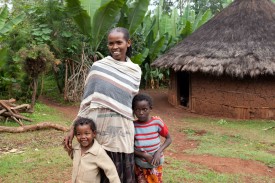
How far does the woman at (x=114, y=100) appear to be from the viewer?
8.23 ft

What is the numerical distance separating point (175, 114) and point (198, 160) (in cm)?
560

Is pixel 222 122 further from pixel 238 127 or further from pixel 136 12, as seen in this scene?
pixel 136 12

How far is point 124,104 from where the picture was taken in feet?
8.32

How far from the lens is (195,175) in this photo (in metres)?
4.64

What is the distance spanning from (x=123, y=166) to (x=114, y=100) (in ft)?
1.75

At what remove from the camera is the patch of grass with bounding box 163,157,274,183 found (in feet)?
14.8

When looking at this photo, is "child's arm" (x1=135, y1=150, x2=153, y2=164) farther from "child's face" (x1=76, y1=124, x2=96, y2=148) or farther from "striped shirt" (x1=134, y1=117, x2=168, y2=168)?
"child's face" (x1=76, y1=124, x2=96, y2=148)

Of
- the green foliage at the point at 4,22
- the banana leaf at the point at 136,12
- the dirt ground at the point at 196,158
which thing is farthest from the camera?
the banana leaf at the point at 136,12

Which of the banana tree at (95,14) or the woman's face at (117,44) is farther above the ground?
the banana tree at (95,14)

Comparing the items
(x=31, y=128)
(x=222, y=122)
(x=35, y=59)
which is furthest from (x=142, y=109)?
(x=222, y=122)

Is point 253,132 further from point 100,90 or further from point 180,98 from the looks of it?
point 100,90

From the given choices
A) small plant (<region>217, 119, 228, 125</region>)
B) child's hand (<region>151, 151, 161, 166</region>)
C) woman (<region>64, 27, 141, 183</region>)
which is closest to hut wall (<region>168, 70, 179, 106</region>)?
small plant (<region>217, 119, 228, 125</region>)

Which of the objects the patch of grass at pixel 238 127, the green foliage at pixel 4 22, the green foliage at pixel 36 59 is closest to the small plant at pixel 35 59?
the green foliage at pixel 36 59

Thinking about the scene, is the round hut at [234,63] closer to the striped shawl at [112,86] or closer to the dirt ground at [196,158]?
the dirt ground at [196,158]
